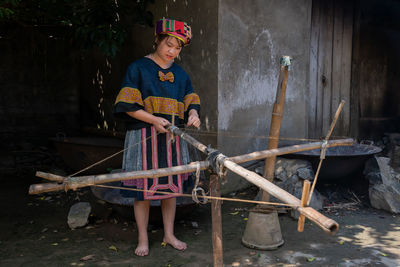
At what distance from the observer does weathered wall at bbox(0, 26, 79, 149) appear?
7.29 metres

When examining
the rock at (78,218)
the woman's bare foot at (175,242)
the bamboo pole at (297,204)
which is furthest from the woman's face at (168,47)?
the rock at (78,218)

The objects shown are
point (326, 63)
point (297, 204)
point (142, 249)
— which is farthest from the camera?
point (326, 63)

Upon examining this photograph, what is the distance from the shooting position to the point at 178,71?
3174 mm

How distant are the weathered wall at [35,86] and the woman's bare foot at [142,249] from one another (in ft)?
17.1

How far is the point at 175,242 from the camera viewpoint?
10.6 feet

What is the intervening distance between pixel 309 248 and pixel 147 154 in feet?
5.43

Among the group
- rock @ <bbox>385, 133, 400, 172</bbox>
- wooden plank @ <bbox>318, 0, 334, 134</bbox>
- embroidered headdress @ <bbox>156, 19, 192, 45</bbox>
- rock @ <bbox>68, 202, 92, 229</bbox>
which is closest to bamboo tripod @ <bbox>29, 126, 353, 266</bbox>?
embroidered headdress @ <bbox>156, 19, 192, 45</bbox>

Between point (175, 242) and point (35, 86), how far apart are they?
5.73m

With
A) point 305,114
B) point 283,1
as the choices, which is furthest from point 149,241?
point 283,1

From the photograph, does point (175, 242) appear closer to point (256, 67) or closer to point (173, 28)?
point (173, 28)

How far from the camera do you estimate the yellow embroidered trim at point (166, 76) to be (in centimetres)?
301

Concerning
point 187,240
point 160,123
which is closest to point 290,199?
point 160,123

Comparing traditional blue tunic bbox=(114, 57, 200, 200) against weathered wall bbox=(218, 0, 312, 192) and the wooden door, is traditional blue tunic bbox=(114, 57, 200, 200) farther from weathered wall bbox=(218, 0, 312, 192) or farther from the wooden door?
the wooden door

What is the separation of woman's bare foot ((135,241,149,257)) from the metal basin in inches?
82.6
